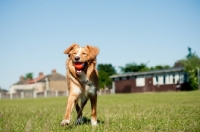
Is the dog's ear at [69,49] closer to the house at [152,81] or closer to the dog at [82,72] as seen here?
the dog at [82,72]

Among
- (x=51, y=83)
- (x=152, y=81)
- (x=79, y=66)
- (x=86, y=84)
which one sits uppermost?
(x=79, y=66)

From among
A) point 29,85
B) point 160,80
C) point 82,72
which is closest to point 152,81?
point 160,80

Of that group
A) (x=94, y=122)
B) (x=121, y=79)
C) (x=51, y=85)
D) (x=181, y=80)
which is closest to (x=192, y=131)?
(x=94, y=122)

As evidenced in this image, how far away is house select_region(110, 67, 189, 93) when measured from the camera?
189ft

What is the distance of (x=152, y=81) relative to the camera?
6147cm

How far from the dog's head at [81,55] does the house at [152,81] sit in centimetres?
5345

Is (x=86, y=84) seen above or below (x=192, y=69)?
below

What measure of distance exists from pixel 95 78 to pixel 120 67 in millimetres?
117919

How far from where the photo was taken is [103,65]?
129875 millimetres

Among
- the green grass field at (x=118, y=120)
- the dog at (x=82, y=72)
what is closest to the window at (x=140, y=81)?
the green grass field at (x=118, y=120)

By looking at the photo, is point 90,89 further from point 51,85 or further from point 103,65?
point 103,65

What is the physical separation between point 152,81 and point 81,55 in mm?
56666

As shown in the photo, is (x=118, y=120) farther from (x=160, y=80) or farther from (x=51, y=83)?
(x=51, y=83)

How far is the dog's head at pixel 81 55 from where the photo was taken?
6199mm
